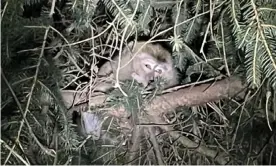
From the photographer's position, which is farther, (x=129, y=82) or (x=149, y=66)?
(x=149, y=66)

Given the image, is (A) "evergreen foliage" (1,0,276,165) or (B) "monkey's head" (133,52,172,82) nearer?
(A) "evergreen foliage" (1,0,276,165)

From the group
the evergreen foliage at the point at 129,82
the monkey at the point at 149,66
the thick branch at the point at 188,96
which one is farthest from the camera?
the monkey at the point at 149,66

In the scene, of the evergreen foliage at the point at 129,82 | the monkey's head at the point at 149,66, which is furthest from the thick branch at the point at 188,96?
the monkey's head at the point at 149,66

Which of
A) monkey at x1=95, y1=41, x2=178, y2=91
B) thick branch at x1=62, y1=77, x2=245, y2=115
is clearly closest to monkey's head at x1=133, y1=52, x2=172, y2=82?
monkey at x1=95, y1=41, x2=178, y2=91

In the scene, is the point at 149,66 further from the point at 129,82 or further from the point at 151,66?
the point at 129,82

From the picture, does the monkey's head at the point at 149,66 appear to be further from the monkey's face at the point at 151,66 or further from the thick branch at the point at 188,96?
the thick branch at the point at 188,96

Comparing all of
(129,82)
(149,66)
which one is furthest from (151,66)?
(129,82)

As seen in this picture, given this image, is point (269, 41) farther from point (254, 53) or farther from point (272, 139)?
point (272, 139)

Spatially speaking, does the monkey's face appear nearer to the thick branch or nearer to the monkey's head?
the monkey's head

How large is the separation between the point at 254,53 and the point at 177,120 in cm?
45

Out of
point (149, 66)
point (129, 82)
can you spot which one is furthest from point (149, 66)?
point (129, 82)

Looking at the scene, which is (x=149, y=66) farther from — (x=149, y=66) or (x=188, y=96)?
(x=188, y=96)

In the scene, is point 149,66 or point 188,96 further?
point 149,66

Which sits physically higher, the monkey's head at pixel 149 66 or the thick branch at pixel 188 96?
the monkey's head at pixel 149 66
